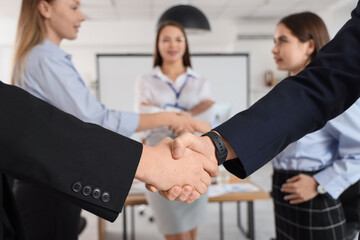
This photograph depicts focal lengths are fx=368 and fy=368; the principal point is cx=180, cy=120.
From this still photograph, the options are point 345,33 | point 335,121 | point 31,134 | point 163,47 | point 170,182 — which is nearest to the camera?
point 31,134

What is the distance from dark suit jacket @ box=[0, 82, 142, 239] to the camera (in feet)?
2.30

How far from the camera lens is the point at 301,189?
1.46 m

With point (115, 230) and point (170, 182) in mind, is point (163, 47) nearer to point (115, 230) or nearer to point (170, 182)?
point (170, 182)

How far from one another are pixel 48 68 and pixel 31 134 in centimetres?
84

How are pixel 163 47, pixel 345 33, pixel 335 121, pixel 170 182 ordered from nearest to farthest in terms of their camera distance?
pixel 345 33
pixel 170 182
pixel 335 121
pixel 163 47

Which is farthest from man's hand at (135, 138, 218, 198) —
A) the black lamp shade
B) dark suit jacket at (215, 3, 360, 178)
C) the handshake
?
the black lamp shade

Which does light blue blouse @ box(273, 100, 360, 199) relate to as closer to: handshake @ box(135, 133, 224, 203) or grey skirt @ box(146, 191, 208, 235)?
handshake @ box(135, 133, 224, 203)

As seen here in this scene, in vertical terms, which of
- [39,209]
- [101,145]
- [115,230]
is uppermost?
[101,145]

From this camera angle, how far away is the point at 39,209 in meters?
1.45

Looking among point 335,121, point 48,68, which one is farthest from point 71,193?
point 335,121

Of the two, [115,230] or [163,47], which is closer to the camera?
[163,47]

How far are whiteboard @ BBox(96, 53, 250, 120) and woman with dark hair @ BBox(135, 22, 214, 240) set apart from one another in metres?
2.78

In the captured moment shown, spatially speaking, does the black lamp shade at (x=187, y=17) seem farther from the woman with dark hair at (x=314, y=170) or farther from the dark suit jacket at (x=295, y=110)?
the dark suit jacket at (x=295, y=110)

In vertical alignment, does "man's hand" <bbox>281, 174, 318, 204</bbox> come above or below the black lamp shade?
below
